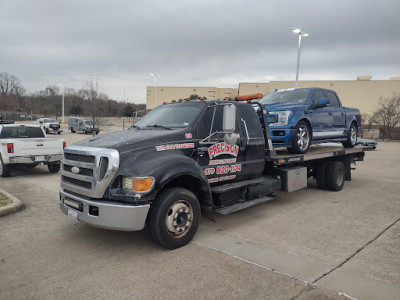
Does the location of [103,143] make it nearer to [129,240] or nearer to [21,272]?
[129,240]

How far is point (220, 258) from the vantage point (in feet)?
13.4

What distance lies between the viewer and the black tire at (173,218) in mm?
4105

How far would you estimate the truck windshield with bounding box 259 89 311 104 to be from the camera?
7754 mm

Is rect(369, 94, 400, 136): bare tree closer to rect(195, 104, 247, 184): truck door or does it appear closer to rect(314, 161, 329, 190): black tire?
rect(314, 161, 329, 190): black tire

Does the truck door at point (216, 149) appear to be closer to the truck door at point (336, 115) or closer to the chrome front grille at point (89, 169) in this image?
the chrome front grille at point (89, 169)

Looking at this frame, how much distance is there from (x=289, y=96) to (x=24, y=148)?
755 centimetres

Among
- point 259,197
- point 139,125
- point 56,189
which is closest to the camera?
point 139,125

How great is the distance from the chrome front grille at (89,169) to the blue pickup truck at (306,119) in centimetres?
419

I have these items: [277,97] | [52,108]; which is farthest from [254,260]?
[52,108]

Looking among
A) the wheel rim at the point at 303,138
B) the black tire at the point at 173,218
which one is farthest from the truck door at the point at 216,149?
the wheel rim at the point at 303,138

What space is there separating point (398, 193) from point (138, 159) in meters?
7.18

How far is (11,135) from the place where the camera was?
32.3 feet

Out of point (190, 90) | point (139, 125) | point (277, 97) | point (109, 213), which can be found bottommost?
point (109, 213)

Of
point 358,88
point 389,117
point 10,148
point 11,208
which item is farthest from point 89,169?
point 358,88
